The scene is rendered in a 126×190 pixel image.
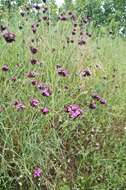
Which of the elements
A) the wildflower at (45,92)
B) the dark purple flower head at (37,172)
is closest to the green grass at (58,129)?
the dark purple flower head at (37,172)

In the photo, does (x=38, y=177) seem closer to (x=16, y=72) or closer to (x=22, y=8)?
(x=16, y=72)

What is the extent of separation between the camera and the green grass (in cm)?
244

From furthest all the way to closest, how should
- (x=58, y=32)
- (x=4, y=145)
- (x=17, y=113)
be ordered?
(x=58, y=32) → (x=17, y=113) → (x=4, y=145)

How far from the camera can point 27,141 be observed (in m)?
2.44

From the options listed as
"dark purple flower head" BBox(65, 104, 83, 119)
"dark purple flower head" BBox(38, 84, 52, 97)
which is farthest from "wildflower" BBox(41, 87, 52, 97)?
"dark purple flower head" BBox(65, 104, 83, 119)

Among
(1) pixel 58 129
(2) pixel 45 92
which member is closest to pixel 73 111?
(2) pixel 45 92

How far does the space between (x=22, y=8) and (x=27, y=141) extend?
6.16 feet

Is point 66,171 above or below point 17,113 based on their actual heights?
below

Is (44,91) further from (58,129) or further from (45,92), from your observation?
(58,129)

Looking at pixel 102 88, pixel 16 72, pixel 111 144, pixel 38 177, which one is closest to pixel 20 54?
pixel 16 72

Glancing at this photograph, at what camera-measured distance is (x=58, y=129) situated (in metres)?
2.76

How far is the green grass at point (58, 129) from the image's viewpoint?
244cm

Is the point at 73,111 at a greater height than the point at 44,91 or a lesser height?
lesser

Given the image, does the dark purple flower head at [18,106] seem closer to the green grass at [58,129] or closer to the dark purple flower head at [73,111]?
the green grass at [58,129]
